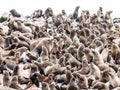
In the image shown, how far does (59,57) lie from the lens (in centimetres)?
1105

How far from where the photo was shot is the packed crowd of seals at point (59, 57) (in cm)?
934

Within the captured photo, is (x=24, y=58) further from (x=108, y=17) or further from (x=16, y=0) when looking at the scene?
(x=16, y=0)

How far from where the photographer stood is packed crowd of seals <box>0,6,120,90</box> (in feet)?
30.6

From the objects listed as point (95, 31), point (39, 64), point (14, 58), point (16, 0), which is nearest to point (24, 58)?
point (14, 58)

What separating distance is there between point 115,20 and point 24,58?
20.5 feet

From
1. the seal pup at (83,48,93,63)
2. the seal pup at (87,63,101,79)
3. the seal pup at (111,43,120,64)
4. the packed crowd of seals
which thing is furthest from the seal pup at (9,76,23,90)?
the seal pup at (111,43,120,64)

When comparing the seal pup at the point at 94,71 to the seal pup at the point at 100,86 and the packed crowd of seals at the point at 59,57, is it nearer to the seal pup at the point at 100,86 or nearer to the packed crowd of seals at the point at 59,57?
the packed crowd of seals at the point at 59,57

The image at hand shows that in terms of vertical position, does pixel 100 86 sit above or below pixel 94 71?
below

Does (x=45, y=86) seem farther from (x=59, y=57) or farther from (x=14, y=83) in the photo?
(x=59, y=57)

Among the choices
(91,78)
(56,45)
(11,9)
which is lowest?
(91,78)

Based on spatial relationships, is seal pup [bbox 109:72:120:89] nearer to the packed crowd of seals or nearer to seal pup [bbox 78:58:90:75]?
the packed crowd of seals

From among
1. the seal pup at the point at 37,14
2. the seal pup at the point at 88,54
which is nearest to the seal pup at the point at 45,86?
the seal pup at the point at 88,54

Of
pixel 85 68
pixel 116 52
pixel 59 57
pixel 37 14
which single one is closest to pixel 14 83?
pixel 85 68

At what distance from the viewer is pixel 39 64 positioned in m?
10.2
